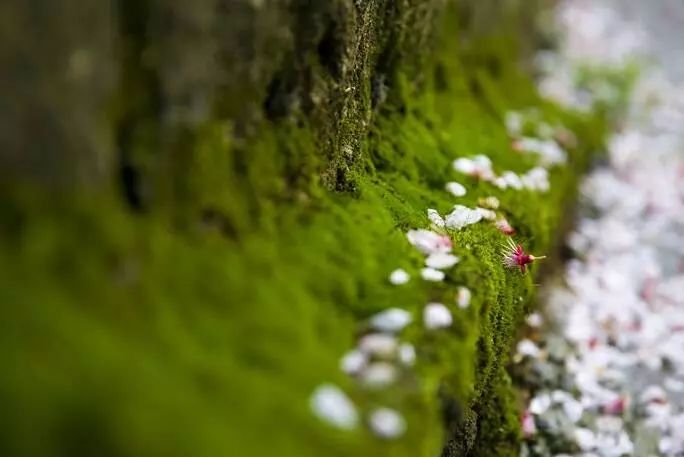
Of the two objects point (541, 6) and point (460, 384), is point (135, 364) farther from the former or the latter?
point (541, 6)

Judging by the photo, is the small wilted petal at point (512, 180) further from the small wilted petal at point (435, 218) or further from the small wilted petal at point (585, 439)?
the small wilted petal at point (585, 439)

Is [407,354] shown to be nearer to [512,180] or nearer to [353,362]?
[353,362]

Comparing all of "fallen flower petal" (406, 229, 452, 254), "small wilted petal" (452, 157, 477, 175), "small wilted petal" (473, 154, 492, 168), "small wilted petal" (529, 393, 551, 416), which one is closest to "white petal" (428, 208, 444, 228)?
"fallen flower petal" (406, 229, 452, 254)

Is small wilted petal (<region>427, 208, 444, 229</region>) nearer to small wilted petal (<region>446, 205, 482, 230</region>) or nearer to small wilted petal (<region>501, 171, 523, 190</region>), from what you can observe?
small wilted petal (<region>446, 205, 482, 230</region>)

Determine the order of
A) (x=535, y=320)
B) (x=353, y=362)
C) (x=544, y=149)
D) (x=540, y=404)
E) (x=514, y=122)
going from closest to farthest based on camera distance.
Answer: (x=353, y=362) → (x=540, y=404) → (x=535, y=320) → (x=544, y=149) → (x=514, y=122)

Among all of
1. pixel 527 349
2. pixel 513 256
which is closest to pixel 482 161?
pixel 513 256

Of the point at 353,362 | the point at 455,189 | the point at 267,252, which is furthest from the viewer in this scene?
the point at 455,189
